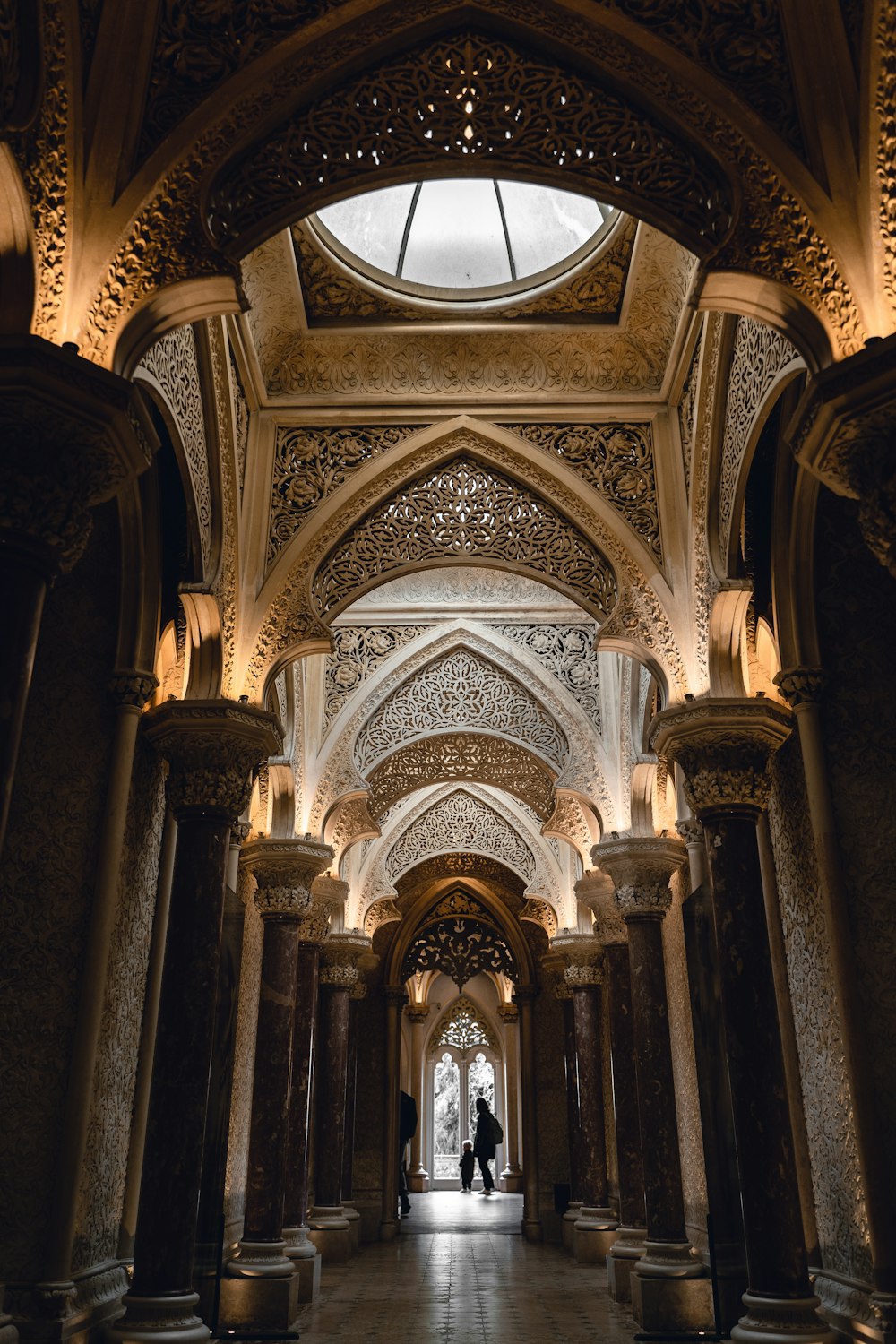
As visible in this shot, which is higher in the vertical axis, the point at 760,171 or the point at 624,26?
the point at 624,26

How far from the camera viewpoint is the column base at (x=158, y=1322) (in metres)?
4.91

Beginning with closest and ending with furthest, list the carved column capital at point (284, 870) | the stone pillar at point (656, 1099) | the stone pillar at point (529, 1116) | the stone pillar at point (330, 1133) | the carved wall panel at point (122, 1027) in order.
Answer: the carved wall panel at point (122, 1027) → the stone pillar at point (656, 1099) → the carved column capital at point (284, 870) → the stone pillar at point (330, 1133) → the stone pillar at point (529, 1116)

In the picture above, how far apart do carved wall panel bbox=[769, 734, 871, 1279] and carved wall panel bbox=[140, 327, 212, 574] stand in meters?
3.54

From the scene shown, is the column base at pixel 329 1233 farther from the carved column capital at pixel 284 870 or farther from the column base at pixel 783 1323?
the column base at pixel 783 1323

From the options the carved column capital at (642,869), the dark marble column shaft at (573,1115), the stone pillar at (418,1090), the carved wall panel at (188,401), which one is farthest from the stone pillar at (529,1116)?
the carved wall panel at (188,401)

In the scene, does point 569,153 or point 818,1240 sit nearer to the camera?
point 569,153

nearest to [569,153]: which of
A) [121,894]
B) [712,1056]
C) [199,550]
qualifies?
[199,550]

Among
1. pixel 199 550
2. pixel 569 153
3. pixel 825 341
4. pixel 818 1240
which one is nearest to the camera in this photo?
pixel 825 341

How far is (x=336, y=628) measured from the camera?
10109 millimetres

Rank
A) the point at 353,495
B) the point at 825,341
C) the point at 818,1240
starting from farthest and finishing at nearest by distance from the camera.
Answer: the point at 353,495
the point at 818,1240
the point at 825,341

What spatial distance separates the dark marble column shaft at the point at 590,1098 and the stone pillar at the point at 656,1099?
419cm

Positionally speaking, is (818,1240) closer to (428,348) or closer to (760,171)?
(760,171)

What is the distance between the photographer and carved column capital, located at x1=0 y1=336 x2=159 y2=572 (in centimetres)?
360

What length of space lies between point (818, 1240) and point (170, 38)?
6126mm
